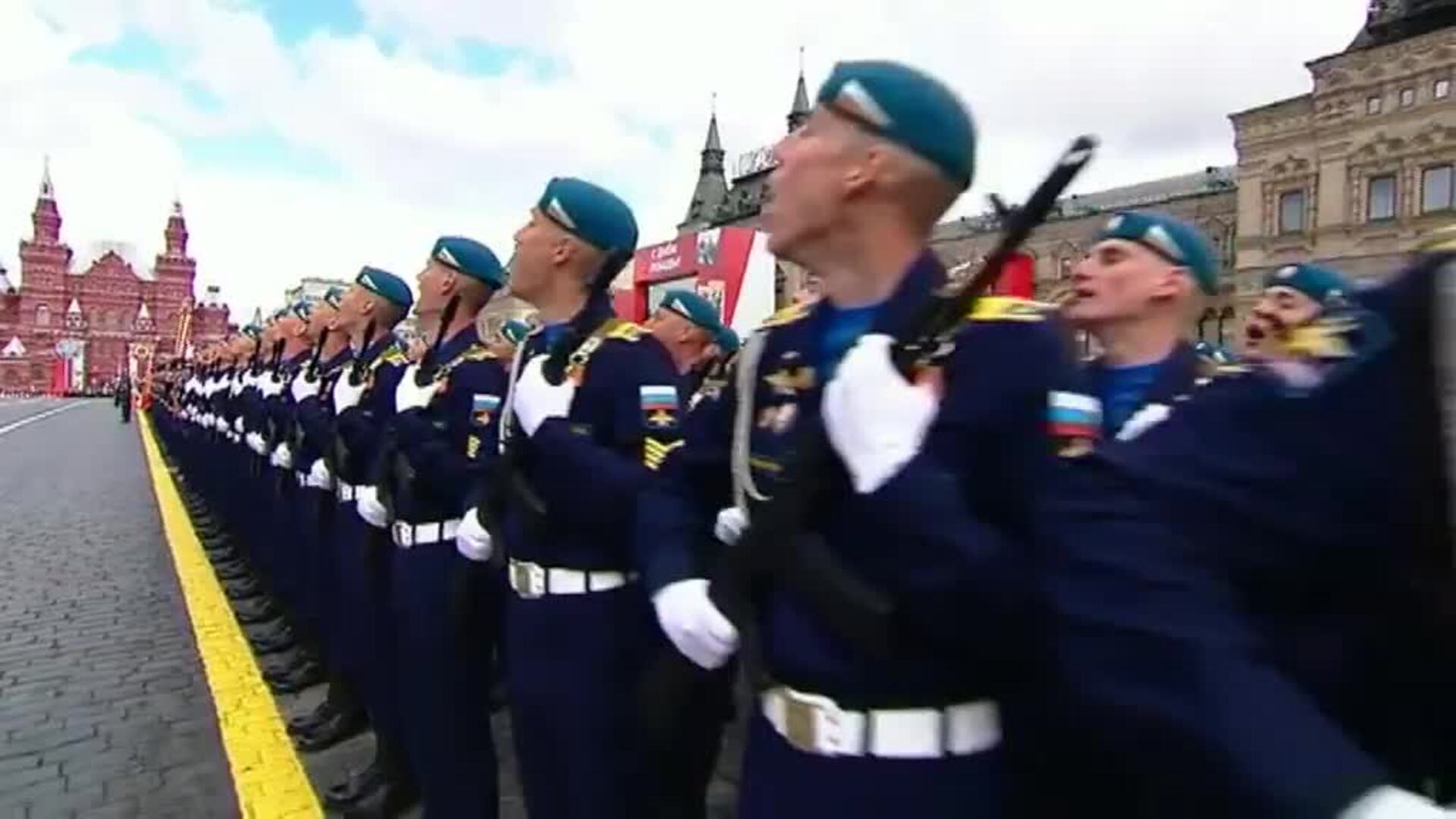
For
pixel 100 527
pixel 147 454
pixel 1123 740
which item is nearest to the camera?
pixel 1123 740

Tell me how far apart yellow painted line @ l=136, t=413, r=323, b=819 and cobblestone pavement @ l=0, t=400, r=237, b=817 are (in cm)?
6

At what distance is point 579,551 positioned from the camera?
108 inches

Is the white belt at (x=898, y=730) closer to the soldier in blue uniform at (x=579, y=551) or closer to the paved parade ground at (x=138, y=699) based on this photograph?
the soldier in blue uniform at (x=579, y=551)

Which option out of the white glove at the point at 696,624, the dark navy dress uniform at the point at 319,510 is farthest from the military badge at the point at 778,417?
the dark navy dress uniform at the point at 319,510

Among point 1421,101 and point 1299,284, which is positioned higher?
point 1421,101

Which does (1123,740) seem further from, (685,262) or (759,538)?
(685,262)

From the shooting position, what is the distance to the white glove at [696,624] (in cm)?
192

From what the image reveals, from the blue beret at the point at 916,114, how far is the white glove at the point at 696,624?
0.86m

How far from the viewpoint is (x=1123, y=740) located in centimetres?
91

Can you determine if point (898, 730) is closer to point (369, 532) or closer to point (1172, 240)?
point (1172, 240)

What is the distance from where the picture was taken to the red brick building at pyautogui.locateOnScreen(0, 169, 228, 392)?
86.9m

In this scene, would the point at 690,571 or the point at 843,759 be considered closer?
the point at 843,759

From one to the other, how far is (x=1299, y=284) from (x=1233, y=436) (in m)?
3.28

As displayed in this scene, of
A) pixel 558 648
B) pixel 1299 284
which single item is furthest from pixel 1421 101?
pixel 558 648
